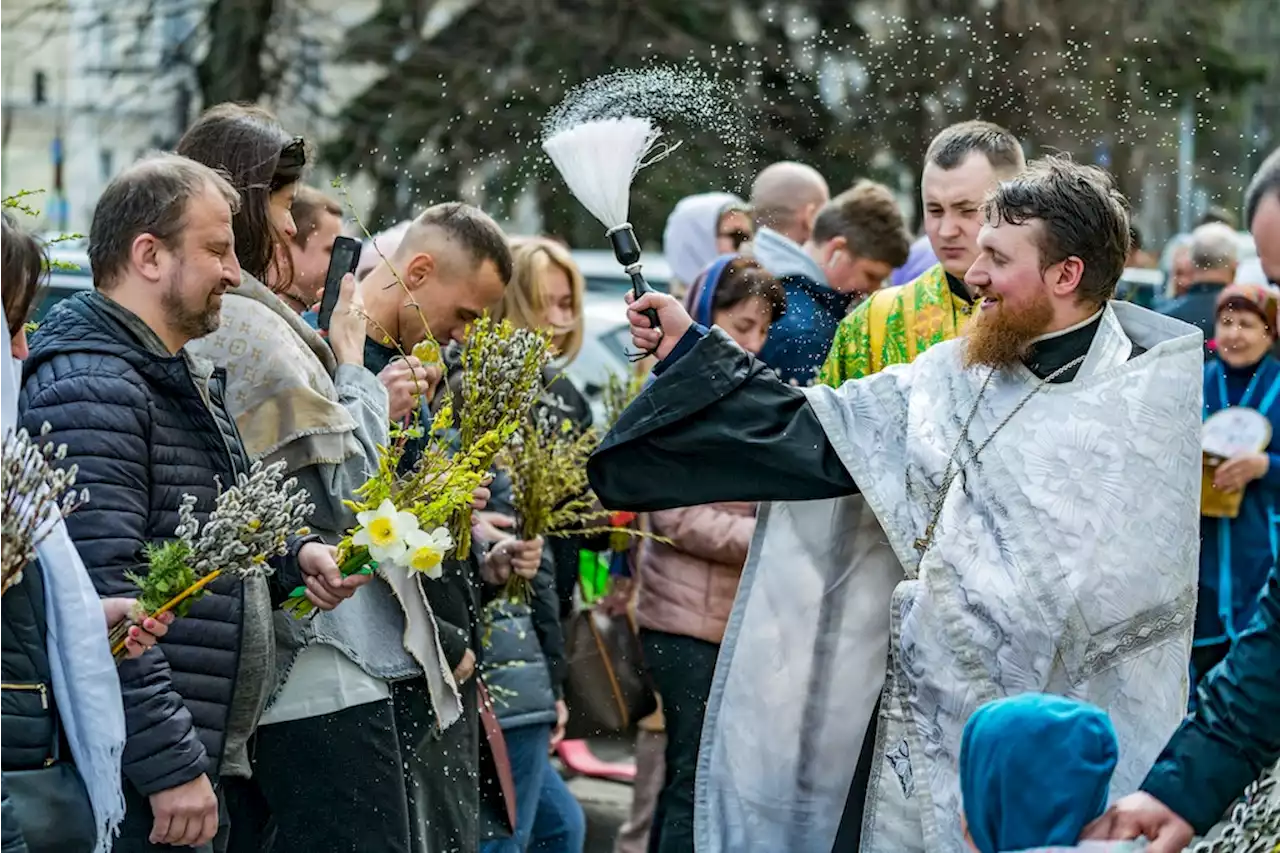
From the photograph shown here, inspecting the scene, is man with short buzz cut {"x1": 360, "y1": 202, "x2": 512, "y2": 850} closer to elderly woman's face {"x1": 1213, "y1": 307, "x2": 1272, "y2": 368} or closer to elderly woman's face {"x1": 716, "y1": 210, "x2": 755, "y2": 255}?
elderly woman's face {"x1": 716, "y1": 210, "x2": 755, "y2": 255}

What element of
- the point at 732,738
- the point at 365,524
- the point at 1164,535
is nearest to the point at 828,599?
the point at 732,738

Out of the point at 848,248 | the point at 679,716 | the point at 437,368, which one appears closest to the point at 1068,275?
the point at 437,368

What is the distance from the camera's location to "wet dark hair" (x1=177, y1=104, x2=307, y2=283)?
4703 millimetres

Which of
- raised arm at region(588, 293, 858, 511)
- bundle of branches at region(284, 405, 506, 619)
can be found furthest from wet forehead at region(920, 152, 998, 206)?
bundle of branches at region(284, 405, 506, 619)

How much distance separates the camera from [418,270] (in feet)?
17.1

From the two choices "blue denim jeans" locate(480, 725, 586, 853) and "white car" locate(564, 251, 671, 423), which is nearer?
"blue denim jeans" locate(480, 725, 586, 853)

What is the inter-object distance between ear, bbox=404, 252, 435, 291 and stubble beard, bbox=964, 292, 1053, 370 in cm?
156

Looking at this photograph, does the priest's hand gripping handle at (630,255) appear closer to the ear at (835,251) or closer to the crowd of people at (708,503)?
the crowd of people at (708,503)

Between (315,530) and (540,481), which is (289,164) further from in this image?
(540,481)

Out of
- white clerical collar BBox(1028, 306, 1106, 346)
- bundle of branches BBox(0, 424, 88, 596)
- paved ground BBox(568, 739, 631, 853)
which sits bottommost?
paved ground BBox(568, 739, 631, 853)

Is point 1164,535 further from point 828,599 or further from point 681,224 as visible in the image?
point 681,224

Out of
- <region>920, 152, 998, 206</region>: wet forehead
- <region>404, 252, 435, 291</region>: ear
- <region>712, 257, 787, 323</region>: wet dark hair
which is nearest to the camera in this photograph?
<region>920, 152, 998, 206</region>: wet forehead

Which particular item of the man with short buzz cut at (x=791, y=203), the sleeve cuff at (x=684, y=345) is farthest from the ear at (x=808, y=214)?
the sleeve cuff at (x=684, y=345)

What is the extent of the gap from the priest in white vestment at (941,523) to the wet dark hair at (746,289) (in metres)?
1.91
